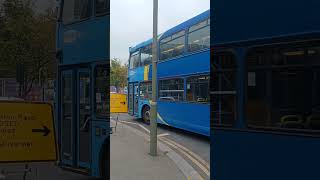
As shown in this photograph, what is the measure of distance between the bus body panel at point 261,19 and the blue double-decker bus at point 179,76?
5cm

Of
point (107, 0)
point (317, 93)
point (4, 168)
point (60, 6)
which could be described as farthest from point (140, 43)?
point (4, 168)

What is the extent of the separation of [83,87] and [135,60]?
0.75ft

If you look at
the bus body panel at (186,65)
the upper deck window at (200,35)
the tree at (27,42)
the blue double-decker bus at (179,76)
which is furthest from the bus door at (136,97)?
the tree at (27,42)

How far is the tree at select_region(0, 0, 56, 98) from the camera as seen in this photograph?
1406 millimetres

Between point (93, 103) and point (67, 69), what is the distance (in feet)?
0.55

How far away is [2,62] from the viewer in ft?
4.72

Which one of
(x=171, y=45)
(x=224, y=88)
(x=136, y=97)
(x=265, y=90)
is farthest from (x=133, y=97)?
(x=265, y=90)

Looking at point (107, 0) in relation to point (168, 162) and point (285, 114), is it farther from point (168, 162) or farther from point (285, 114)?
point (285, 114)

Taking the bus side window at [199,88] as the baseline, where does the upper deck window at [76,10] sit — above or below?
above

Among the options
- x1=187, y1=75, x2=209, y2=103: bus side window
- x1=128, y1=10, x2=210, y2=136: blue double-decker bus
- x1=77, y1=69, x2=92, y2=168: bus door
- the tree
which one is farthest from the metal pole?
the tree

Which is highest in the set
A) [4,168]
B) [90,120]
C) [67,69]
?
[67,69]

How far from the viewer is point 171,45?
1182mm

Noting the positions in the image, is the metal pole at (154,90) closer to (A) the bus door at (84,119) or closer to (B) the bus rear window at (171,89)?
(B) the bus rear window at (171,89)

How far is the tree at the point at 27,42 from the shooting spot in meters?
1.41
